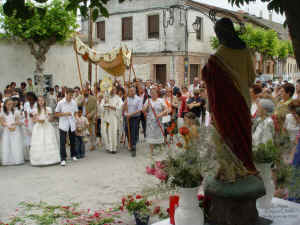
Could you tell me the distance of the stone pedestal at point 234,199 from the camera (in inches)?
126

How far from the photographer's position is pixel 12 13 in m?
3.84

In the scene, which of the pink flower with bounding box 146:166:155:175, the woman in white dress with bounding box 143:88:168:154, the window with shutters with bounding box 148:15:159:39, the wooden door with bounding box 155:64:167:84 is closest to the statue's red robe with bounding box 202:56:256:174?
the pink flower with bounding box 146:166:155:175

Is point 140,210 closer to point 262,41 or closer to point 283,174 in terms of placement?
point 283,174

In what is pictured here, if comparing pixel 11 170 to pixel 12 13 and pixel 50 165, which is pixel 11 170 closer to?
pixel 50 165

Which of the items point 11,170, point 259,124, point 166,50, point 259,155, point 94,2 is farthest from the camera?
point 166,50

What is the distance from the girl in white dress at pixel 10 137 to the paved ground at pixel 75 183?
1.19ft

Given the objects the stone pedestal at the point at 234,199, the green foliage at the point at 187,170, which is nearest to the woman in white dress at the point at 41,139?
the green foliage at the point at 187,170

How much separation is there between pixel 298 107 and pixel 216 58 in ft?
8.87

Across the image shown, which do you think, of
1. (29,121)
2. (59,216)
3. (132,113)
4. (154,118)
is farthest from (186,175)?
(29,121)

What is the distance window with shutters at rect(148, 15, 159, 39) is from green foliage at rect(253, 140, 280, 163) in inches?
933

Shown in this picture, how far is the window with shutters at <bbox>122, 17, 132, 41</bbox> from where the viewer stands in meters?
28.1

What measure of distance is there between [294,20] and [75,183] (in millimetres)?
5481

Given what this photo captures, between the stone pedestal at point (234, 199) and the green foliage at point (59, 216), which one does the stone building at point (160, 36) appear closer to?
the green foliage at point (59, 216)

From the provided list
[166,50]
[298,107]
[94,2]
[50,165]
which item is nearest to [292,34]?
[298,107]
